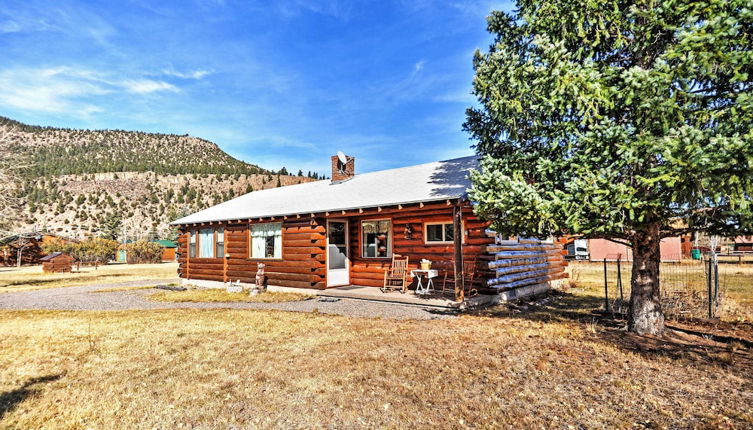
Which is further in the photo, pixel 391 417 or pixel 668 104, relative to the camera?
pixel 668 104

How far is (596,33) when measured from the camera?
6801 mm

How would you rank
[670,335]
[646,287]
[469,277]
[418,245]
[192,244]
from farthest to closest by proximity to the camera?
[192,244] → [418,245] → [469,277] → [646,287] → [670,335]

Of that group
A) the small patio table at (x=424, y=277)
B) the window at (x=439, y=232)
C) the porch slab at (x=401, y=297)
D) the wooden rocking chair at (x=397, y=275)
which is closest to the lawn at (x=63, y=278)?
the porch slab at (x=401, y=297)

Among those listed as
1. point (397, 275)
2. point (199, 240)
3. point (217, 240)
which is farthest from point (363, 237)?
point (199, 240)

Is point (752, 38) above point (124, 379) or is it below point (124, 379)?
above

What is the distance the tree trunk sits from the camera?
7.15m

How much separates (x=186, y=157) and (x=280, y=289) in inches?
3854

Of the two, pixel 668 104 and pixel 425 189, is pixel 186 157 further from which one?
pixel 668 104

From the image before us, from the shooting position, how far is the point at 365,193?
1356 centimetres

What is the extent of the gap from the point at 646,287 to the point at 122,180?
95439mm

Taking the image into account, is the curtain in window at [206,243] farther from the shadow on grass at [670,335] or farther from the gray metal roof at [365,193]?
the shadow on grass at [670,335]

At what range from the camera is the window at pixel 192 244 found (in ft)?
59.0

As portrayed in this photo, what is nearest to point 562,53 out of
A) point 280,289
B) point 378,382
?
point 378,382

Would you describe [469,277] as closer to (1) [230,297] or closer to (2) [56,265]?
(1) [230,297]
